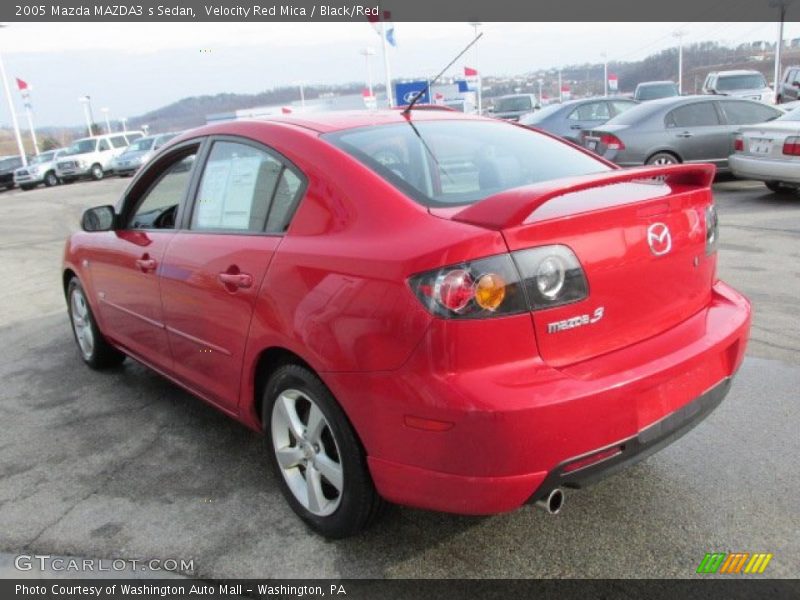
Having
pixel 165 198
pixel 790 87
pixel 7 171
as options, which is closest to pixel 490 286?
pixel 165 198

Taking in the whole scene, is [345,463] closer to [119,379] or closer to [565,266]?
[565,266]

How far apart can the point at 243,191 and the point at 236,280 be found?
45 centimetres

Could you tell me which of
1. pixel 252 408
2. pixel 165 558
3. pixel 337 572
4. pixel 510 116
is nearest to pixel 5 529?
pixel 165 558

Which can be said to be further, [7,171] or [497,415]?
[7,171]

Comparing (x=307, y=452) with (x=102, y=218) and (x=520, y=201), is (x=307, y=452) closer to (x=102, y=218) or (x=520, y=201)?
(x=520, y=201)

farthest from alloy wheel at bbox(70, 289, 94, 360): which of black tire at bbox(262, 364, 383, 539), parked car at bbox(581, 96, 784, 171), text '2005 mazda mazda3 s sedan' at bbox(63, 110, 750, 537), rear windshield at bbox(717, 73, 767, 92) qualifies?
rear windshield at bbox(717, 73, 767, 92)

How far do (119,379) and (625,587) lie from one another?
352 centimetres

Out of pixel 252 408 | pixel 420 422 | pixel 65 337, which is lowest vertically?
pixel 65 337

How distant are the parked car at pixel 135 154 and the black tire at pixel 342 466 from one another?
26.3m

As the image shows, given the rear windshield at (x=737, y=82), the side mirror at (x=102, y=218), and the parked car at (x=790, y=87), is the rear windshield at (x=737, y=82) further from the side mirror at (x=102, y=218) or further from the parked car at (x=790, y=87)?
the side mirror at (x=102, y=218)

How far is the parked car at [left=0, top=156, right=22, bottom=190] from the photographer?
31.1 m

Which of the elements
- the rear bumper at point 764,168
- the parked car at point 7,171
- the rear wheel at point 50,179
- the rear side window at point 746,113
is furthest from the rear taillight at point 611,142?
the parked car at point 7,171

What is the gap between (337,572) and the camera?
8.14 ft

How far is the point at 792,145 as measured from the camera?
340 inches
